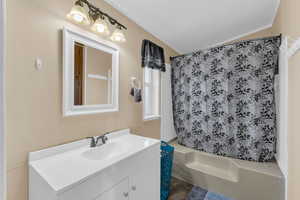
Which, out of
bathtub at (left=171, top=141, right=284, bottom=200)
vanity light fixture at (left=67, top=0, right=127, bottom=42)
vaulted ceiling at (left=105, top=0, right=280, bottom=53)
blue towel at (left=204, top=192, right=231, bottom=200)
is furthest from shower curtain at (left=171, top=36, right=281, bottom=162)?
vanity light fixture at (left=67, top=0, right=127, bottom=42)

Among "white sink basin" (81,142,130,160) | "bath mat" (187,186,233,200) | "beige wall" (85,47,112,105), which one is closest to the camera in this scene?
"white sink basin" (81,142,130,160)

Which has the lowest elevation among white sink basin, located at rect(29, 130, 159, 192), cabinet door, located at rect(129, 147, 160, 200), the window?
cabinet door, located at rect(129, 147, 160, 200)

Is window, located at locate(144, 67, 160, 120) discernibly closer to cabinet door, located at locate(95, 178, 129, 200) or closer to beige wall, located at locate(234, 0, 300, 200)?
cabinet door, located at locate(95, 178, 129, 200)

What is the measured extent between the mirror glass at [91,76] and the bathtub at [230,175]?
148cm

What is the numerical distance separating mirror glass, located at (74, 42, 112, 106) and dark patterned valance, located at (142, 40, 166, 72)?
0.58 m

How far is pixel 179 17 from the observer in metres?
1.83

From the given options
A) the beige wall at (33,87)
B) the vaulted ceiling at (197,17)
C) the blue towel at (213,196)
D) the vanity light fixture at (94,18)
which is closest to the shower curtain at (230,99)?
the vaulted ceiling at (197,17)

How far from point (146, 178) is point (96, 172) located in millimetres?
581

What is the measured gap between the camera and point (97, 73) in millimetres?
1410

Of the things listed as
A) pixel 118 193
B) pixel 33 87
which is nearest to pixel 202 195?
pixel 118 193

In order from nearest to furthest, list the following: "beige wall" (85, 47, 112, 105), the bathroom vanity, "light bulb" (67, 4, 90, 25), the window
A: the bathroom vanity → "light bulb" (67, 4, 90, 25) → "beige wall" (85, 47, 112, 105) → the window

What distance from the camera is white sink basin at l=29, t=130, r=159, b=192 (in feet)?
2.54

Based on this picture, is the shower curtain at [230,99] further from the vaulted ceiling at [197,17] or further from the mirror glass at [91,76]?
the mirror glass at [91,76]

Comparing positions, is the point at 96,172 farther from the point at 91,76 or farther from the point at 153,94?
the point at 153,94
